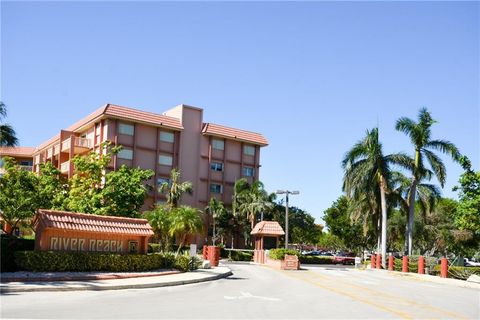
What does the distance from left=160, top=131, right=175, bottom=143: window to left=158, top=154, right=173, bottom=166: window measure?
1.78 m

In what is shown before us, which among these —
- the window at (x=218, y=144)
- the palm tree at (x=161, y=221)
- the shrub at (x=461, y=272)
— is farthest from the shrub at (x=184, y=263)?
the window at (x=218, y=144)

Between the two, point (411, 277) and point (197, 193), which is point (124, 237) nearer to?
point (411, 277)

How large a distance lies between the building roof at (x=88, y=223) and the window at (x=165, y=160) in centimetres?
3511

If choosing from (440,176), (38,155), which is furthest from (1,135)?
(38,155)

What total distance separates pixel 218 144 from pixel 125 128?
11966 mm

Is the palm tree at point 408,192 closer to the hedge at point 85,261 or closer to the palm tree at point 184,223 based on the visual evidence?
the palm tree at point 184,223

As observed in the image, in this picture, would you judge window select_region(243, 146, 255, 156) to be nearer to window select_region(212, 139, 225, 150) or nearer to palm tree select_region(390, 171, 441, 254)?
window select_region(212, 139, 225, 150)

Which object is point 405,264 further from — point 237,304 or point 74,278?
point 237,304

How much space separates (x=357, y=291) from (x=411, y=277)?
1389cm

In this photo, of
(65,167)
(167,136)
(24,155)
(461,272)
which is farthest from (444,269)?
(24,155)

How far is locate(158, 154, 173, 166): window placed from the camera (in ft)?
199

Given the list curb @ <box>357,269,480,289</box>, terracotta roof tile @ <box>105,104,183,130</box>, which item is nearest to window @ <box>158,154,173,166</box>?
terracotta roof tile @ <box>105,104,183,130</box>

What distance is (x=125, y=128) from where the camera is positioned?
189 ft

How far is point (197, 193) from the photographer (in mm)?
62969
